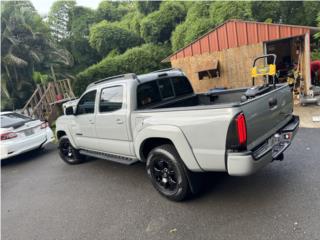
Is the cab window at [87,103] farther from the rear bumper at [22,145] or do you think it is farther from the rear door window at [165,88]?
the rear bumper at [22,145]

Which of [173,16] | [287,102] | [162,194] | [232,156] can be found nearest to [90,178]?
[162,194]

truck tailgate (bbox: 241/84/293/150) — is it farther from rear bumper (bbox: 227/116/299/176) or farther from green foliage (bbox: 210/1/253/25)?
green foliage (bbox: 210/1/253/25)

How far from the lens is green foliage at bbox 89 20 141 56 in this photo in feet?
74.4

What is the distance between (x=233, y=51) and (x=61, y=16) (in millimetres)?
24014

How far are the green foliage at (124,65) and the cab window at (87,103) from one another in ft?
36.1

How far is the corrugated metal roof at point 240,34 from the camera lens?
29.2 ft

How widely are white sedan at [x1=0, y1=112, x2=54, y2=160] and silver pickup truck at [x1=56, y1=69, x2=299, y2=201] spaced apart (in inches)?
86.3

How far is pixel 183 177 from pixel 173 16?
1752 centimetres

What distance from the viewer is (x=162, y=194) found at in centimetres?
407

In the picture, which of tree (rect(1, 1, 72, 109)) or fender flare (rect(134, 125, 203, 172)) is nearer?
fender flare (rect(134, 125, 203, 172))

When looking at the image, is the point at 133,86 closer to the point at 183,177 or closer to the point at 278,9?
the point at 183,177

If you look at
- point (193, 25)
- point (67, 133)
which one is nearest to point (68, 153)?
point (67, 133)

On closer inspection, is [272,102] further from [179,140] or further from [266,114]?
[179,140]

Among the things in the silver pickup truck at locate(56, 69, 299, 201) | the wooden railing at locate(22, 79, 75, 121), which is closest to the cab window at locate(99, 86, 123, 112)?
the silver pickup truck at locate(56, 69, 299, 201)
